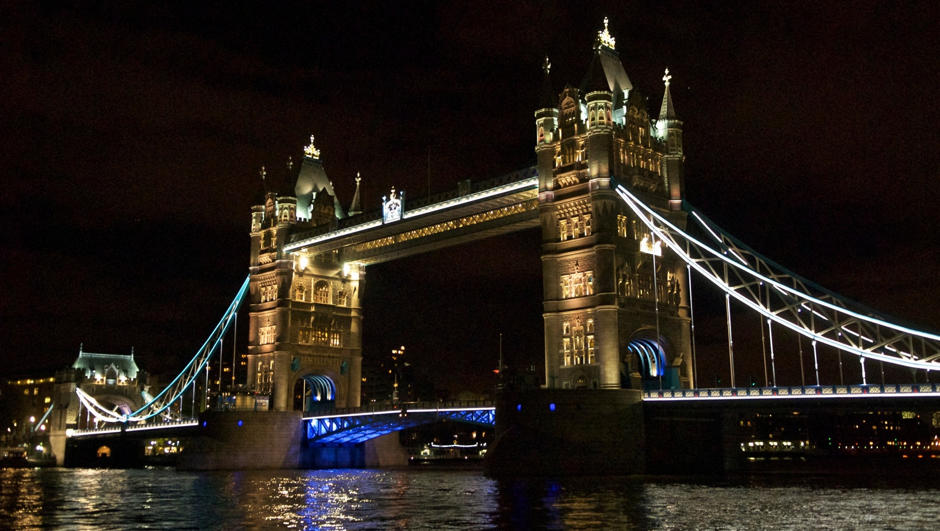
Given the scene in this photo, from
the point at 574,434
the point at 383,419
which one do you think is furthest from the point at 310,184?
the point at 574,434

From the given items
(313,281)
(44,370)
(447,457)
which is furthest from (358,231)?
(44,370)

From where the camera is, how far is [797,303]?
5319 centimetres

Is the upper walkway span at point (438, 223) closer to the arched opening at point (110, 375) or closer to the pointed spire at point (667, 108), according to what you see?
the pointed spire at point (667, 108)

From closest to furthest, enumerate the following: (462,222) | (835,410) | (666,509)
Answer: (666,509) → (835,410) → (462,222)

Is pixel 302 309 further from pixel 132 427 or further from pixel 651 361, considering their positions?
pixel 651 361

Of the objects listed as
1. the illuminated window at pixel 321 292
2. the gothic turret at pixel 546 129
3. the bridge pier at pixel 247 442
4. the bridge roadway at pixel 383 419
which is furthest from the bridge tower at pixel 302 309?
the gothic turret at pixel 546 129

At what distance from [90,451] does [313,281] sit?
4536 cm

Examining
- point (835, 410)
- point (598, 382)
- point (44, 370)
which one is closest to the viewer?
point (835, 410)

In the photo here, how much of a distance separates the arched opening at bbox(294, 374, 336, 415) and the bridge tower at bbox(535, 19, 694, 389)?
35.5 metres

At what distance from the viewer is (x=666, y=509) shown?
36.5m

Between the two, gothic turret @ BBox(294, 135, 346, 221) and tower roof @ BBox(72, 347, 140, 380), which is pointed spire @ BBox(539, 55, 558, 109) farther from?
tower roof @ BBox(72, 347, 140, 380)

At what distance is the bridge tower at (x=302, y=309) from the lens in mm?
89938

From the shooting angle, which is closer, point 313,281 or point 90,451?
point 313,281

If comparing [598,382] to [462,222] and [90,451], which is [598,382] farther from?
[90,451]
